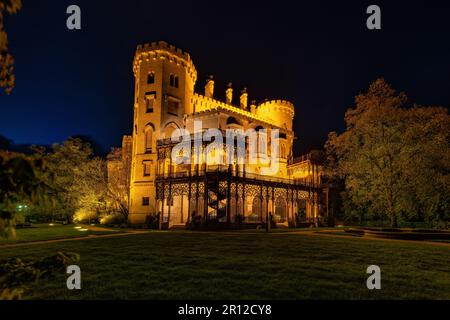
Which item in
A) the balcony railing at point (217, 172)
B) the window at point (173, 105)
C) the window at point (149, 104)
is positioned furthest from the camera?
the window at point (173, 105)

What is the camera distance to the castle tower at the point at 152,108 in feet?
130

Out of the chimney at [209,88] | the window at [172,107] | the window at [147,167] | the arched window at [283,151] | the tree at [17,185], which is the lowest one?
the tree at [17,185]

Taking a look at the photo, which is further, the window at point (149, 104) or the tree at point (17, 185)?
the window at point (149, 104)

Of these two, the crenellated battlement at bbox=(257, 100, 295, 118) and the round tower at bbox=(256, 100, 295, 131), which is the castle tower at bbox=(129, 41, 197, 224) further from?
the crenellated battlement at bbox=(257, 100, 295, 118)

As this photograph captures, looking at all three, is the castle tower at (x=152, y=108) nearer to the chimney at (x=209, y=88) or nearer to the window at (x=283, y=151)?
the chimney at (x=209, y=88)

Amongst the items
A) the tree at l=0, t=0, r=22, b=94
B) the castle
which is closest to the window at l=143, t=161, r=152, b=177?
the castle

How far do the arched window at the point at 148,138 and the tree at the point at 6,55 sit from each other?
120 feet

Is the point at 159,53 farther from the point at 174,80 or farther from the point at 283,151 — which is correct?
the point at 283,151

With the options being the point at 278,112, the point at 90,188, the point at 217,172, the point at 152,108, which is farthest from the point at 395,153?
the point at 90,188

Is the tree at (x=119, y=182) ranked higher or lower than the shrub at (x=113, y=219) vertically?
higher

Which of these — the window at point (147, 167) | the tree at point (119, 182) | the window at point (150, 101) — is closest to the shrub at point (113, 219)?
the tree at point (119, 182)

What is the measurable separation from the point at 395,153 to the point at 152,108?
26.4 m

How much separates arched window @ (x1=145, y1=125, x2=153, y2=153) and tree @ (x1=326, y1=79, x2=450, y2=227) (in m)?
21.5
